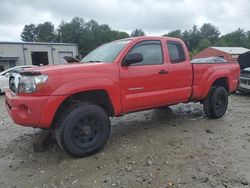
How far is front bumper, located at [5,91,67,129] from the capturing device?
3.83m

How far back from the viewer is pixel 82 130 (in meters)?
4.20

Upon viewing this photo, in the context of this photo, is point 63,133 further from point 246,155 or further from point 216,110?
point 216,110

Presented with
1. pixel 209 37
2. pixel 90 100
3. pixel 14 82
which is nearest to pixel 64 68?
pixel 90 100

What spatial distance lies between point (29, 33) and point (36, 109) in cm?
10779

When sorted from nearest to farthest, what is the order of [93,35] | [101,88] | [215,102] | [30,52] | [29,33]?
[101,88]
[215,102]
[30,52]
[93,35]
[29,33]

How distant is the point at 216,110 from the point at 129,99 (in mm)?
2744

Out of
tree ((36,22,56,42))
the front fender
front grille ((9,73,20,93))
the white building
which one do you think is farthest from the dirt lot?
tree ((36,22,56,42))

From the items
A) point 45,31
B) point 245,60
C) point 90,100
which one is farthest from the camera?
point 45,31

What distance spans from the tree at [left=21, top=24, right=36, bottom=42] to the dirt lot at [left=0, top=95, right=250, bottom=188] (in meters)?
104

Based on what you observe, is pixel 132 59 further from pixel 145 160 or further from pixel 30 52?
pixel 30 52

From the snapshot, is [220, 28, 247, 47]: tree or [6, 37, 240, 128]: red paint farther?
[220, 28, 247, 47]: tree

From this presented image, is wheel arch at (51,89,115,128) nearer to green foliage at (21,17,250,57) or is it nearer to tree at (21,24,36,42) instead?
green foliage at (21,17,250,57)

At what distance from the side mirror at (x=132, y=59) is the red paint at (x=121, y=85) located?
79 mm

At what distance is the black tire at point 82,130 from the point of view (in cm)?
400
